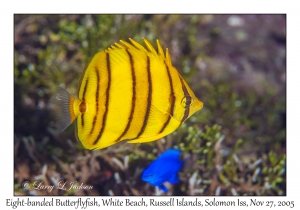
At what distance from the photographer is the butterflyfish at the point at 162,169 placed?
267 centimetres

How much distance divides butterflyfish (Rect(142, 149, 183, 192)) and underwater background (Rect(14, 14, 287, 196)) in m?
0.51

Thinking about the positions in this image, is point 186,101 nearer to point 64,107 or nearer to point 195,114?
point 64,107

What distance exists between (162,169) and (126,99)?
1.13 meters

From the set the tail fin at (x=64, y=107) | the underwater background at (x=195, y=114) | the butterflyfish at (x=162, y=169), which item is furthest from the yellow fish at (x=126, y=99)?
the underwater background at (x=195, y=114)

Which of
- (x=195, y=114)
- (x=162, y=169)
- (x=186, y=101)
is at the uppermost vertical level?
(x=186, y=101)

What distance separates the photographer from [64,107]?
1823mm

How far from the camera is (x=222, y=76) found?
462cm

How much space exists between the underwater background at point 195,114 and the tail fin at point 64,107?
5.05 feet

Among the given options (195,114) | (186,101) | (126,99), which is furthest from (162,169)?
(195,114)

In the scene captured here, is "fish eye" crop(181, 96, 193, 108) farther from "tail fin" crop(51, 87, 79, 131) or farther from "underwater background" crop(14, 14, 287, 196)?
"underwater background" crop(14, 14, 287, 196)

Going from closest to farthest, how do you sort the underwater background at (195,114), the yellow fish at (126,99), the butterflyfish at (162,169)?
the yellow fish at (126,99), the butterflyfish at (162,169), the underwater background at (195,114)

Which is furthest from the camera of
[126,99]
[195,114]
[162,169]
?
[195,114]

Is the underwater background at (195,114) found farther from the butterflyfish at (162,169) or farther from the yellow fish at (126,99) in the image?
the yellow fish at (126,99)
